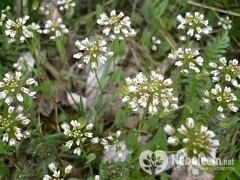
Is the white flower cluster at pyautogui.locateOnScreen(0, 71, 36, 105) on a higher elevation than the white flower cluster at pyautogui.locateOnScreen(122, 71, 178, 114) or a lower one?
higher

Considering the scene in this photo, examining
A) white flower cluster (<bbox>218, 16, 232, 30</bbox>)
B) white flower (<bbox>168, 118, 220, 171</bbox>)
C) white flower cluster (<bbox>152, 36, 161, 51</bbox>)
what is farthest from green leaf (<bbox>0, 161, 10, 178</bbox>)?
white flower cluster (<bbox>218, 16, 232, 30</bbox>)

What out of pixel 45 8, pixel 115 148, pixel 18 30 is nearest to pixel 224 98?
pixel 115 148

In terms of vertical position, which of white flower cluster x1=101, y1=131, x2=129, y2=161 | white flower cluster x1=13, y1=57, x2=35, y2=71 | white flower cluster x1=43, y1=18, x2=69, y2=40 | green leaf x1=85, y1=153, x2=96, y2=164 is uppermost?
white flower cluster x1=43, y1=18, x2=69, y2=40

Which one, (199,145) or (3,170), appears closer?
(199,145)

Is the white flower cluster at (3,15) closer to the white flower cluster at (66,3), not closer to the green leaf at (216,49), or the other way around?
the white flower cluster at (66,3)

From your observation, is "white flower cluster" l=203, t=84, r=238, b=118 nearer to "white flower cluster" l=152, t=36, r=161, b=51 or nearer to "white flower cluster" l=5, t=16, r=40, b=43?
"white flower cluster" l=152, t=36, r=161, b=51

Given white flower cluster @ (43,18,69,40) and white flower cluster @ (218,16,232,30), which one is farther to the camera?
white flower cluster @ (218,16,232,30)

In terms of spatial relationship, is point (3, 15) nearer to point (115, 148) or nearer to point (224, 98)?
point (115, 148)

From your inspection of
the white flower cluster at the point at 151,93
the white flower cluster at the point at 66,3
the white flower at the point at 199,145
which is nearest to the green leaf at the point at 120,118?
the white flower cluster at the point at 151,93

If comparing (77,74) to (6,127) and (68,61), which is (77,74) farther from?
(6,127)
